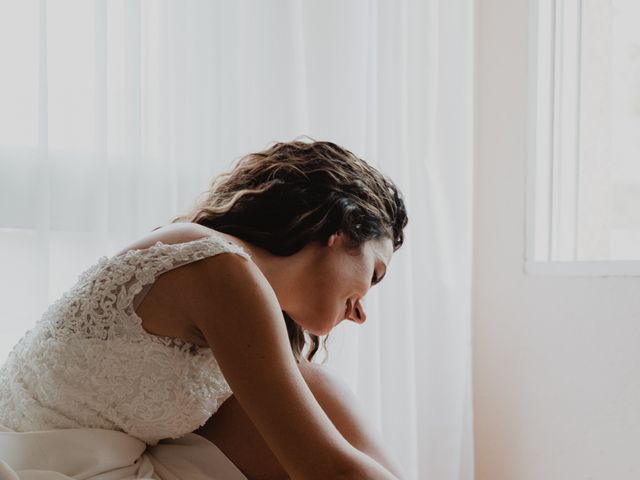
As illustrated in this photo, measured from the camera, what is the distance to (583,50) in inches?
83.1

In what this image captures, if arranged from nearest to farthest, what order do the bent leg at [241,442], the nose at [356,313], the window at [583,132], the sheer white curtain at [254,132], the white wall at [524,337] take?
the bent leg at [241,442], the nose at [356,313], the sheer white curtain at [254,132], the white wall at [524,337], the window at [583,132]

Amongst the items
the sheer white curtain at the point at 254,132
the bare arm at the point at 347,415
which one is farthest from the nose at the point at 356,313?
the sheer white curtain at the point at 254,132

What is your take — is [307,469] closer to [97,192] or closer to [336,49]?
[97,192]

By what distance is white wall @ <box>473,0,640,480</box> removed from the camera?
1.80 meters

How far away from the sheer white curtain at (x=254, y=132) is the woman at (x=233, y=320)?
0.32 meters

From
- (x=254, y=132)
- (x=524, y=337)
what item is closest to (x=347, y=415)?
(x=254, y=132)

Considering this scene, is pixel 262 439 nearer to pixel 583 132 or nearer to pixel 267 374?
pixel 267 374

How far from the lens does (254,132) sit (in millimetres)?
1745

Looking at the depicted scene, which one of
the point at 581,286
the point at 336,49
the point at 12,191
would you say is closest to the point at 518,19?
the point at 336,49

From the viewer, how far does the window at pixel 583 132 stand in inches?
79.4

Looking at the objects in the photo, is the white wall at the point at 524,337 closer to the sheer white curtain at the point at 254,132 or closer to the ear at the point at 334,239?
the sheer white curtain at the point at 254,132

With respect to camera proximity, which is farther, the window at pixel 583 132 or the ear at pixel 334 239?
the window at pixel 583 132

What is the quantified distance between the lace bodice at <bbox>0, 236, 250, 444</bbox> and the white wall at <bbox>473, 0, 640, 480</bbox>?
108 centimetres

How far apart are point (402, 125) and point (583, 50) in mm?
546
